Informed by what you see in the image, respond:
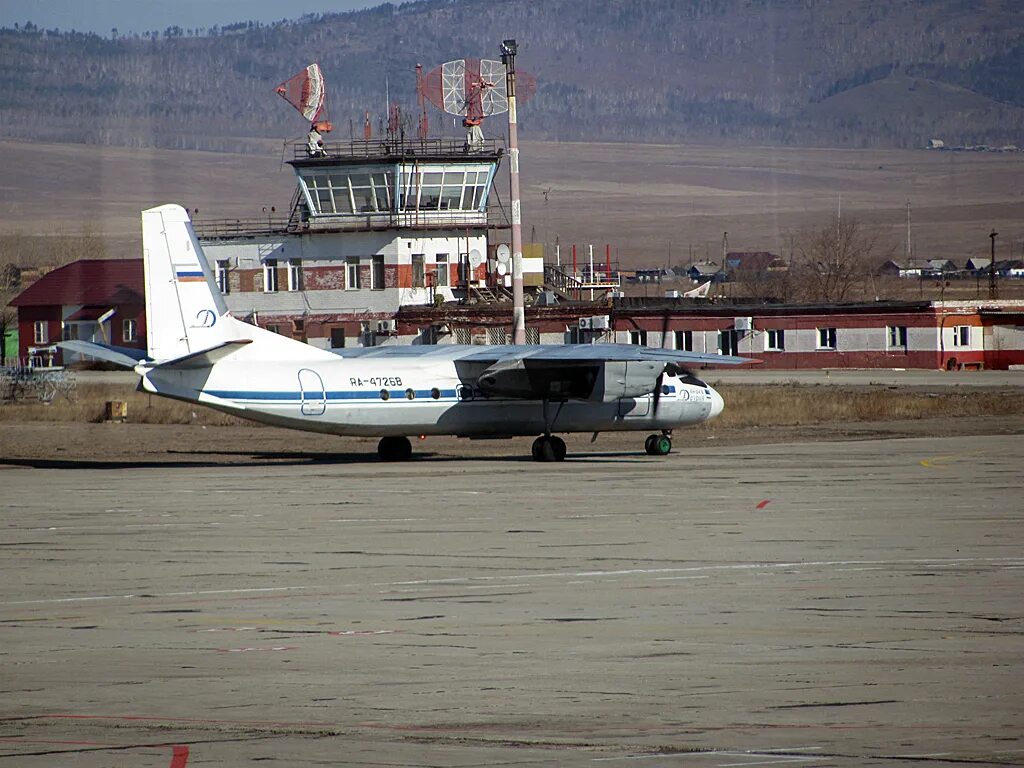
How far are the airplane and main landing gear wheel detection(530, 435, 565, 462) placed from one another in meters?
0.04

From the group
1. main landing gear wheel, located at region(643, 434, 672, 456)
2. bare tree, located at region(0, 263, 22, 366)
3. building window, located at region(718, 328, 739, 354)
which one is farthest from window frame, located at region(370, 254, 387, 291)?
main landing gear wheel, located at region(643, 434, 672, 456)

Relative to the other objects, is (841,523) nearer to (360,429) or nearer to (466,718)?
(466,718)

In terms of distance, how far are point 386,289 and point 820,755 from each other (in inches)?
2640

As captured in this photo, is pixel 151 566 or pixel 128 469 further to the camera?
pixel 128 469

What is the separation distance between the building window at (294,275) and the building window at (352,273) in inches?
114

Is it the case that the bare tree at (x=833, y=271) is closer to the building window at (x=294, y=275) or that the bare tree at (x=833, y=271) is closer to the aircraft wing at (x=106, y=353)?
the building window at (x=294, y=275)

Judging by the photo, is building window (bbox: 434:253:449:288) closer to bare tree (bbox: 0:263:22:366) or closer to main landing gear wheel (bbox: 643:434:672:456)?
bare tree (bbox: 0:263:22:366)

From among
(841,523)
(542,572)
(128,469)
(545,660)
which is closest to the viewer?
(545,660)

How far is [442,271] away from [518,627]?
6197 centimetres

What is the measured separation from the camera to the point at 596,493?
94.1 feet

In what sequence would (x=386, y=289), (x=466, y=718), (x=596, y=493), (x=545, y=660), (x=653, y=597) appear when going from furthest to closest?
1. (x=386, y=289)
2. (x=596, y=493)
3. (x=653, y=597)
4. (x=545, y=660)
5. (x=466, y=718)

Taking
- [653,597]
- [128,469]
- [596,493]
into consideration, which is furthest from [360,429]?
[653,597]

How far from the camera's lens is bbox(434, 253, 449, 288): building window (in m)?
76.4

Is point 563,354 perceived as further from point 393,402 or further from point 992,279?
point 992,279
